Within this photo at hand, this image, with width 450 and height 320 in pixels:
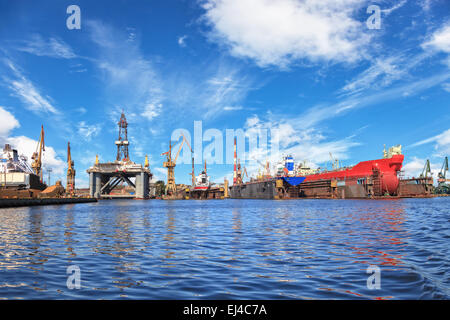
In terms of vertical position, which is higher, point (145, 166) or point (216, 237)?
point (145, 166)

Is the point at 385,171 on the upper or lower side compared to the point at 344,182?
upper

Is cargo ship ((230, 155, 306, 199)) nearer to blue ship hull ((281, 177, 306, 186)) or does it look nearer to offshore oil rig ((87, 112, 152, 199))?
blue ship hull ((281, 177, 306, 186))

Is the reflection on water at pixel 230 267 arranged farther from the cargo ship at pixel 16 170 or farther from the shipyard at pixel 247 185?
the cargo ship at pixel 16 170

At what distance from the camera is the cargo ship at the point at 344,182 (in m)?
92.1

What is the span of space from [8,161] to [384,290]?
170369 mm

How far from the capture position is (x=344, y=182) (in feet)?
360

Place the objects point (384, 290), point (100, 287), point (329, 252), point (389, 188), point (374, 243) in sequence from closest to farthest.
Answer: point (384, 290) → point (100, 287) → point (329, 252) → point (374, 243) → point (389, 188)

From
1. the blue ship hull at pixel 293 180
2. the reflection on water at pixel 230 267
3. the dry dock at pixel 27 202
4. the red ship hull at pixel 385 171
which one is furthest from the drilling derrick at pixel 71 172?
the reflection on water at pixel 230 267

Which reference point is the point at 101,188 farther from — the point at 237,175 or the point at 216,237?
the point at 216,237

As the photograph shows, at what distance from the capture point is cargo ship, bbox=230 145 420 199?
92125 mm

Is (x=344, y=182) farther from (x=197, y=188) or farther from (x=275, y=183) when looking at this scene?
(x=197, y=188)

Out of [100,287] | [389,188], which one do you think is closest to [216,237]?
[100,287]

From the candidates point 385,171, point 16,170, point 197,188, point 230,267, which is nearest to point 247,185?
point 197,188
